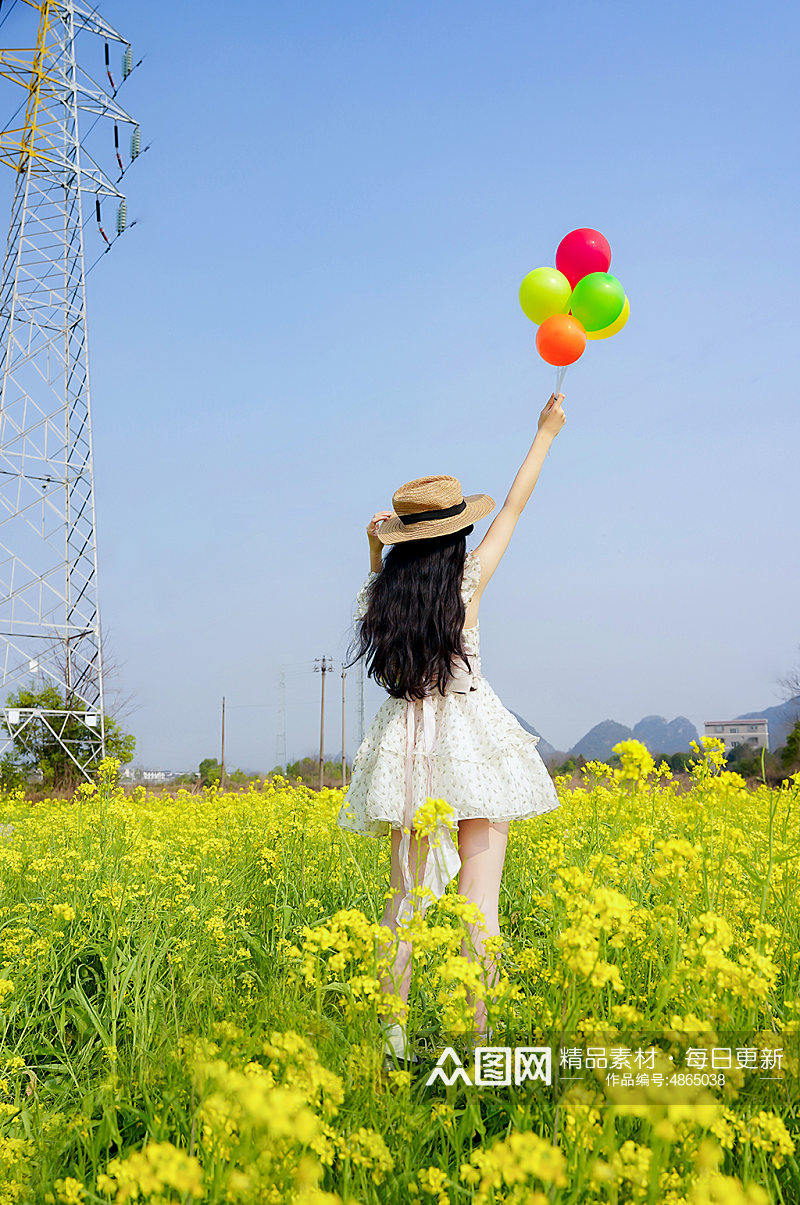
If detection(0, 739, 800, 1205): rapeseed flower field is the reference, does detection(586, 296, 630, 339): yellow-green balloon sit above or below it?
above

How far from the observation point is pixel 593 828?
418cm

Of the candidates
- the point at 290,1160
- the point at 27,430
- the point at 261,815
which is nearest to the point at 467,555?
the point at 290,1160

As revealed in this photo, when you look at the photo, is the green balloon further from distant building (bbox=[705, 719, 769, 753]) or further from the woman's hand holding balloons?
distant building (bbox=[705, 719, 769, 753])

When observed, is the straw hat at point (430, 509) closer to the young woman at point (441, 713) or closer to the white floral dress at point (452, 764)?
the young woman at point (441, 713)

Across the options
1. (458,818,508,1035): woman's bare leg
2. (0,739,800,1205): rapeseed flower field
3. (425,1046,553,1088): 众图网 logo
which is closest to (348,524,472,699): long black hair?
(458,818,508,1035): woman's bare leg

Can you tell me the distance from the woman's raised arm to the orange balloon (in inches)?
16.2

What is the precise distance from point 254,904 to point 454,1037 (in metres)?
1.92

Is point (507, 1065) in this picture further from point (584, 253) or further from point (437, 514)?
point (584, 253)

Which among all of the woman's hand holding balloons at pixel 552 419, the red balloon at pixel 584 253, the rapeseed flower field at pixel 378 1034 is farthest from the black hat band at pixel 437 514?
the red balloon at pixel 584 253

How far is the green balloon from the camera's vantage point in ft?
10.6

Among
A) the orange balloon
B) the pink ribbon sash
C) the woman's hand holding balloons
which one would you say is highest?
the orange balloon

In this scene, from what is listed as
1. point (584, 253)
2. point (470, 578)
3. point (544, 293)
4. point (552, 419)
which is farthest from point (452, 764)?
point (584, 253)

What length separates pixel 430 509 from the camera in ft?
8.60

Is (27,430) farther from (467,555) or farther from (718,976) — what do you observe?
A: (718,976)
